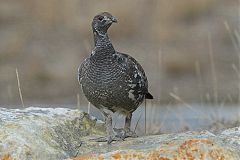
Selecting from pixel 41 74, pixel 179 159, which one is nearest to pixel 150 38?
pixel 41 74

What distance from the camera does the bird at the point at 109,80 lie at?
6891mm

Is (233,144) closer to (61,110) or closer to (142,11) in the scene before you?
(61,110)

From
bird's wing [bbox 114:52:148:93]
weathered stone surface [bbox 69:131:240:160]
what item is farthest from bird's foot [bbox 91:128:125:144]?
weathered stone surface [bbox 69:131:240:160]

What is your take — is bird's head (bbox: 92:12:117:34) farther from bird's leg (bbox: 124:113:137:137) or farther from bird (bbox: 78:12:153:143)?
bird's leg (bbox: 124:113:137:137)

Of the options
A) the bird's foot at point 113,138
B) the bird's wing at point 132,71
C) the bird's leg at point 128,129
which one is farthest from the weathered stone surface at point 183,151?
the bird's wing at point 132,71

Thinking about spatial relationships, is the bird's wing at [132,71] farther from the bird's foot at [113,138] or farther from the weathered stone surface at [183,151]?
the weathered stone surface at [183,151]

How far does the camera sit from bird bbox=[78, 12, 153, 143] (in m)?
6.89

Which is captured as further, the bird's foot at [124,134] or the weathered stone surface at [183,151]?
the bird's foot at [124,134]

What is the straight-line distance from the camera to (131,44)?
17.9 metres

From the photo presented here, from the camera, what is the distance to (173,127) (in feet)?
35.1

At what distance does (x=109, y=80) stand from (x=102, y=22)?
503mm

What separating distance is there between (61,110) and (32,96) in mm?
8012

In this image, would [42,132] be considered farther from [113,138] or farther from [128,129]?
[128,129]

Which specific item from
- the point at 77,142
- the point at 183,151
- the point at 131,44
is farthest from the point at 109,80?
the point at 131,44
